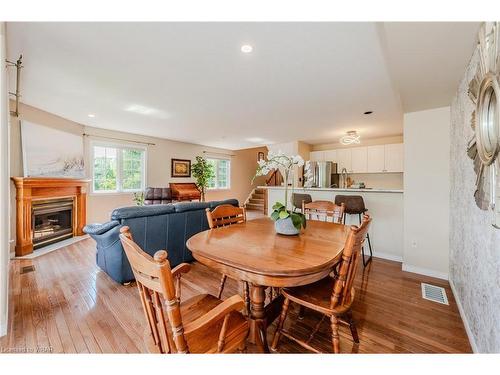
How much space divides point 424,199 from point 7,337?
4160 mm

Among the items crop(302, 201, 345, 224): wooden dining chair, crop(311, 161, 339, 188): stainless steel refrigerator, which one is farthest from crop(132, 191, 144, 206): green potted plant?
crop(302, 201, 345, 224): wooden dining chair

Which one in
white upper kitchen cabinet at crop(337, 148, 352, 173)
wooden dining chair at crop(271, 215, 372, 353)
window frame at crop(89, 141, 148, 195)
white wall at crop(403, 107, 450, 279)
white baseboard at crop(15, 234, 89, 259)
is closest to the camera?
wooden dining chair at crop(271, 215, 372, 353)

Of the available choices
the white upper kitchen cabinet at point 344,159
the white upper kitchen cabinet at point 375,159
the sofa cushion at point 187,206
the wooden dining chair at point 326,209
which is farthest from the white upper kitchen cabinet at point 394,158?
the sofa cushion at point 187,206

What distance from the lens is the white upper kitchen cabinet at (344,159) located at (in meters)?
5.99

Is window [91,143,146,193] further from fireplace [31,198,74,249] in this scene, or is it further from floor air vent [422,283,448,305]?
floor air vent [422,283,448,305]

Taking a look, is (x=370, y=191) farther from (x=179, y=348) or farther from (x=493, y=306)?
(x=179, y=348)

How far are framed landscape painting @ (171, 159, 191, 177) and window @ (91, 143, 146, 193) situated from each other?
0.89m

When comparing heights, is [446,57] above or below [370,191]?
above

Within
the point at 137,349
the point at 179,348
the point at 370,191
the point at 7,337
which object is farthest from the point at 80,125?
the point at 370,191

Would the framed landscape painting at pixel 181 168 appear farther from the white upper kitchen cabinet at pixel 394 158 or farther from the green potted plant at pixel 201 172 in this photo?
the white upper kitchen cabinet at pixel 394 158

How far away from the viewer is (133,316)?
188 centimetres

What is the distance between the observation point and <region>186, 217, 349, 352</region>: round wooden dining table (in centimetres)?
108

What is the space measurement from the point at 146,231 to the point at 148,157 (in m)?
3.92
